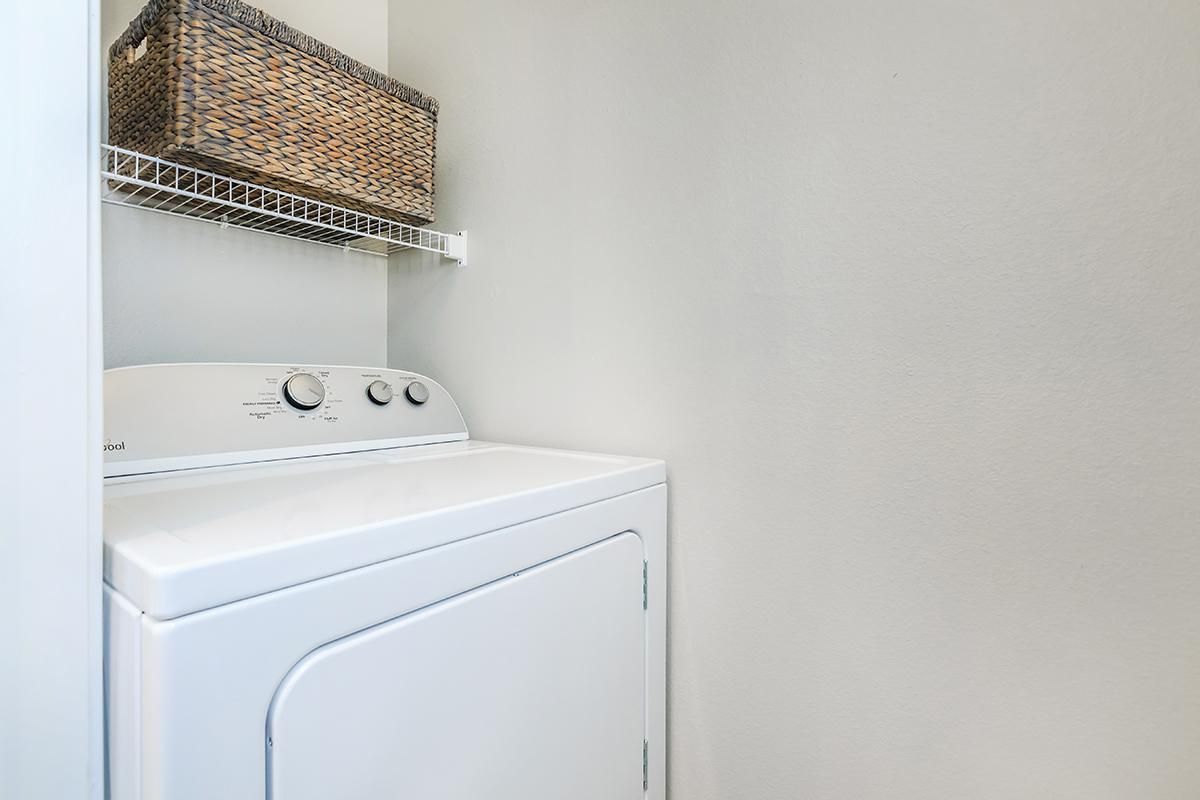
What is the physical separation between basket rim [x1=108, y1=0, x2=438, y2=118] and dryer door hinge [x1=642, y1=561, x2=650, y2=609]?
1.08 metres

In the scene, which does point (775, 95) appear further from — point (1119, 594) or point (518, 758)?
point (518, 758)

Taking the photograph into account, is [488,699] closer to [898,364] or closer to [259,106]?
[898,364]

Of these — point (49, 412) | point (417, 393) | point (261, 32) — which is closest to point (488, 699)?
point (49, 412)

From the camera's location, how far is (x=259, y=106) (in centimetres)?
100

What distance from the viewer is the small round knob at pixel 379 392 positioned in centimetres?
125

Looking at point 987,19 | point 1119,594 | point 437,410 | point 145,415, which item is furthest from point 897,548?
point 145,415

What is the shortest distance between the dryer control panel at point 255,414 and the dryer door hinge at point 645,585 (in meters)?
0.60

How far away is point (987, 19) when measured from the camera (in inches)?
30.4

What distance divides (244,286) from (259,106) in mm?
493

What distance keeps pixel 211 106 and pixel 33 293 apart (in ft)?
2.05

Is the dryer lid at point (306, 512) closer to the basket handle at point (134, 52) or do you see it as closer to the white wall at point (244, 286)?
the white wall at point (244, 286)

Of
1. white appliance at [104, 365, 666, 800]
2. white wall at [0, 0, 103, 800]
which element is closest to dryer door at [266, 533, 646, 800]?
white appliance at [104, 365, 666, 800]

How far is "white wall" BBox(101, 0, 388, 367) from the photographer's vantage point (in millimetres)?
1174

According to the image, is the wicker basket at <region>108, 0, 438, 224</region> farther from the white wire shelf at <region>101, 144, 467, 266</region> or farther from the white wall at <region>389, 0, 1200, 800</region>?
the white wall at <region>389, 0, 1200, 800</region>
